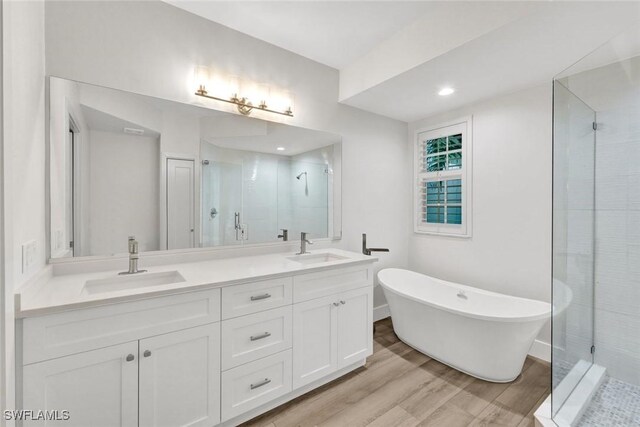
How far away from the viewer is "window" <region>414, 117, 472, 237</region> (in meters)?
2.80

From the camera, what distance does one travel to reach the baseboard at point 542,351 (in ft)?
7.42

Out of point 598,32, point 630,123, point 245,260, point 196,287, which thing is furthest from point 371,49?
point 196,287

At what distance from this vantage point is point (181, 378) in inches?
53.1

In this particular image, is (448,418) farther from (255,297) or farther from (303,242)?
(303,242)

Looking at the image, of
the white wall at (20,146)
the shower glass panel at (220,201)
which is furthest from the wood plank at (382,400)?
the white wall at (20,146)

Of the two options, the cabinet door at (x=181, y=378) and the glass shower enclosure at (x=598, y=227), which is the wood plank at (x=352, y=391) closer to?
the cabinet door at (x=181, y=378)

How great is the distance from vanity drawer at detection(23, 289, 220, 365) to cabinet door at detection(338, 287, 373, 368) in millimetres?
937

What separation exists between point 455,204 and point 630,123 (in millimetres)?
1355

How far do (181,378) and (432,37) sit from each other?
2.60 metres

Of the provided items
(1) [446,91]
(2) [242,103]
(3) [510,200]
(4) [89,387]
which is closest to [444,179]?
(3) [510,200]

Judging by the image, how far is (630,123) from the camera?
1.86 meters

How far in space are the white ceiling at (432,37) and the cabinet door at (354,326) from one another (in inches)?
70.8

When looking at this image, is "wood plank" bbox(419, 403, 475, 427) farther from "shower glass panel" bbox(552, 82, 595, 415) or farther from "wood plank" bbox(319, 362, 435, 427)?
"shower glass panel" bbox(552, 82, 595, 415)

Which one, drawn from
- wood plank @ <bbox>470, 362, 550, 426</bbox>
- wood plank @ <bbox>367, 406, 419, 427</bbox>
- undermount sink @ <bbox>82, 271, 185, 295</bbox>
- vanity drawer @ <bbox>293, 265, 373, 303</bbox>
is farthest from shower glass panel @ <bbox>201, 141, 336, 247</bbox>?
wood plank @ <bbox>470, 362, 550, 426</bbox>
